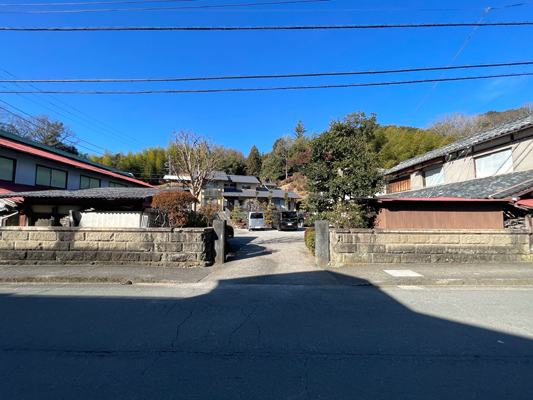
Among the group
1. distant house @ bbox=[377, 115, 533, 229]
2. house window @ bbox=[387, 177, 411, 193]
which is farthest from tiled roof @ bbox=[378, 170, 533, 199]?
house window @ bbox=[387, 177, 411, 193]

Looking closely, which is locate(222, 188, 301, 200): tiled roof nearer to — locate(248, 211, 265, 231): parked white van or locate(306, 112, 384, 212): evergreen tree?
locate(248, 211, 265, 231): parked white van

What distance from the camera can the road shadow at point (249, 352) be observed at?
101 inches

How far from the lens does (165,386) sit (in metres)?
2.61

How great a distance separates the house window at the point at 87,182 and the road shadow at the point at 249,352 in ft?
62.8

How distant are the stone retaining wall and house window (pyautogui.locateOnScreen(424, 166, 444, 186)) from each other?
17375 mm

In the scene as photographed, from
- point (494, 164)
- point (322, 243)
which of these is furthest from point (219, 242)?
point (494, 164)

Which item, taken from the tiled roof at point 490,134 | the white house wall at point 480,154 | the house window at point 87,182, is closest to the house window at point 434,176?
the white house wall at point 480,154

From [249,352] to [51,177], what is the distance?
21649mm

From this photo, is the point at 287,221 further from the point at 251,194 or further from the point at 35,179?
the point at 35,179

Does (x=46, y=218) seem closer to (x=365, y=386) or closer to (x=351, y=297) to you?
(x=351, y=297)

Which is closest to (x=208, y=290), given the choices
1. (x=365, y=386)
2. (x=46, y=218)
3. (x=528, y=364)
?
(x=365, y=386)

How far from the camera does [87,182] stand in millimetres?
21672

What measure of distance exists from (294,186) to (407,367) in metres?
52.9

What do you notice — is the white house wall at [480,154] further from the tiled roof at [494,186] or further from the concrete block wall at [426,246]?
the concrete block wall at [426,246]
